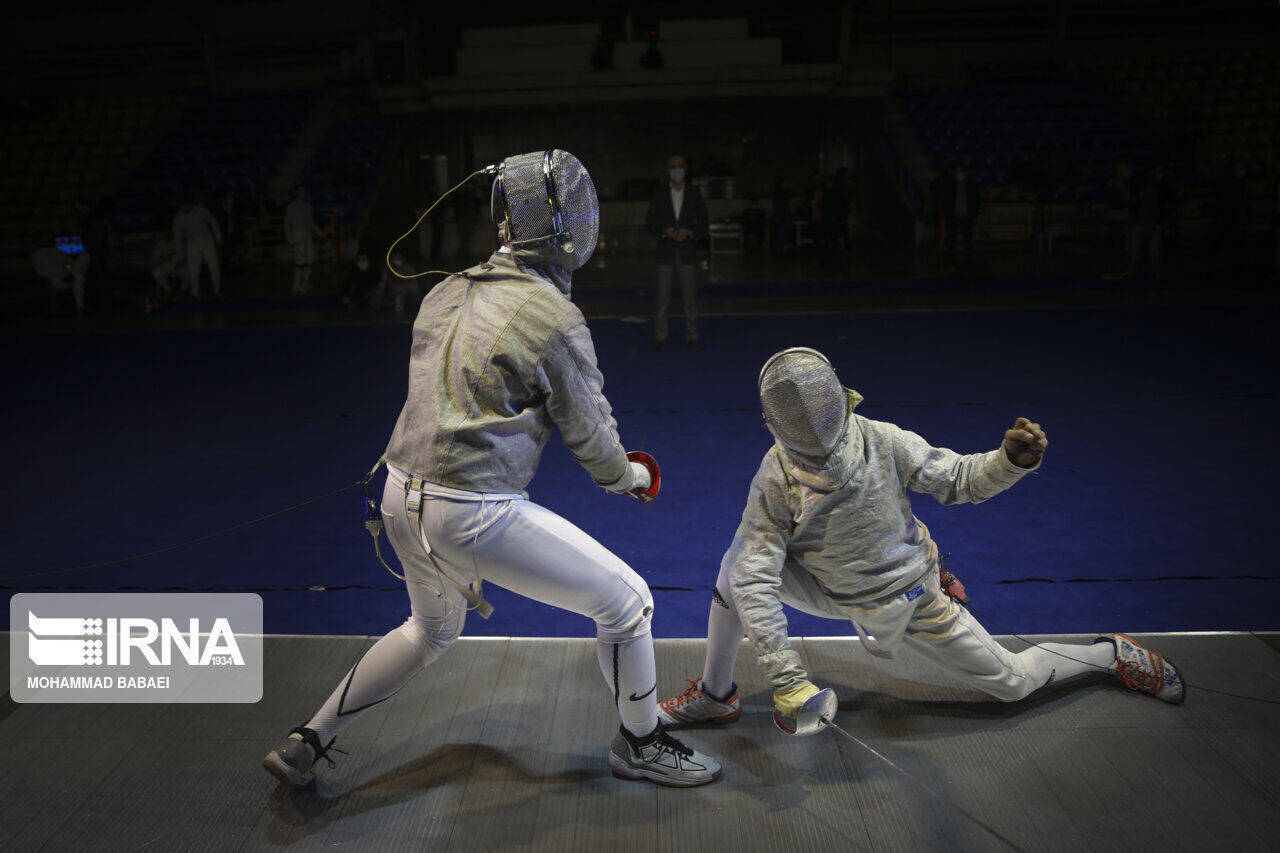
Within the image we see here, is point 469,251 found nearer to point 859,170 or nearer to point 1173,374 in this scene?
point 859,170

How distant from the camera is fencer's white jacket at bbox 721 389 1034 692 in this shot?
105 inches

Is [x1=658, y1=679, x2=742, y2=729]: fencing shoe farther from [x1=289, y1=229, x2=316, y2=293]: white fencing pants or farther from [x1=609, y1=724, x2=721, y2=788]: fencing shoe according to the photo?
[x1=289, y1=229, x2=316, y2=293]: white fencing pants

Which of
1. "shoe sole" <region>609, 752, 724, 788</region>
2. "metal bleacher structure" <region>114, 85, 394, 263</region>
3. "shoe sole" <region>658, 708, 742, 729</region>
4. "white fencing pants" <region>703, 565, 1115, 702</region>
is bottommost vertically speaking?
"shoe sole" <region>609, 752, 724, 788</region>

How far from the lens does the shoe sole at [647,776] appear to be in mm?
2740

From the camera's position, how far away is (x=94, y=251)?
1319 cm

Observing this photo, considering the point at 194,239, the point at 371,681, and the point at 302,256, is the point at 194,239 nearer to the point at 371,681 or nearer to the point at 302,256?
the point at 302,256

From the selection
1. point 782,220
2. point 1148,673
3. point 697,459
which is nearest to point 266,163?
point 782,220

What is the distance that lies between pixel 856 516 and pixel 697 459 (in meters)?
3.20

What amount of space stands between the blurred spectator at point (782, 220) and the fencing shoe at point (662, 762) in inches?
586

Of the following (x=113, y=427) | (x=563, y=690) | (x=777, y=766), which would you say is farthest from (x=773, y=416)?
(x=113, y=427)

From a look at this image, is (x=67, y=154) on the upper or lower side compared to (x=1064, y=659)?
upper

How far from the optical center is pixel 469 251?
1859 cm

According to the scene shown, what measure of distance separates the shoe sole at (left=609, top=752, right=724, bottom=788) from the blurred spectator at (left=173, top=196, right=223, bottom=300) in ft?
41.1

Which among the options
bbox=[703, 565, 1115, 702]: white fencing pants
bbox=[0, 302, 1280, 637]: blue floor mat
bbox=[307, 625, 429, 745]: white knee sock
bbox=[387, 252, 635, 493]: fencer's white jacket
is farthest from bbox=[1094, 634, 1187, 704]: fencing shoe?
bbox=[307, 625, 429, 745]: white knee sock
